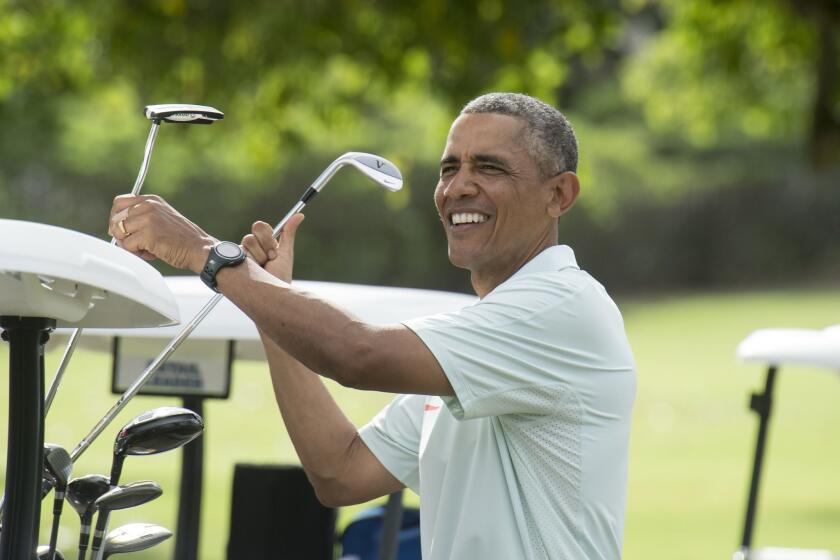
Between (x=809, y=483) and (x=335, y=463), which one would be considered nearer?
(x=335, y=463)

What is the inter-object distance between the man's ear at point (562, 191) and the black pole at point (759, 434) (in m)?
2.14

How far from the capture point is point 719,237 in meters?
29.1

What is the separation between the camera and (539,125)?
270cm

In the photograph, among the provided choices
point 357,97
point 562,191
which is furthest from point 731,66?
point 562,191

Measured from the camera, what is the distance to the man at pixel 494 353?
2.33m

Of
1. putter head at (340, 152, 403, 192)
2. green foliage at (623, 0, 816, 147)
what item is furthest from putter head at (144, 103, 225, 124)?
green foliage at (623, 0, 816, 147)

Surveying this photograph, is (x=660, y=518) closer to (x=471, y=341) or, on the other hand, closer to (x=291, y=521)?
(x=291, y=521)

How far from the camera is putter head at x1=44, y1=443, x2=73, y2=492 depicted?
2365mm

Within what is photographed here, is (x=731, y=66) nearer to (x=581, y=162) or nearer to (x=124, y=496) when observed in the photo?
(x=581, y=162)

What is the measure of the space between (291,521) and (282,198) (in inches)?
764

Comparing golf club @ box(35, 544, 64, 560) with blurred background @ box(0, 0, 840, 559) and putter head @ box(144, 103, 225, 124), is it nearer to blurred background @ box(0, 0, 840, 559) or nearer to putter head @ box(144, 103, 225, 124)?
putter head @ box(144, 103, 225, 124)

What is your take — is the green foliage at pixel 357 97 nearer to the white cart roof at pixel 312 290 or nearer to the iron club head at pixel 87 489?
the white cart roof at pixel 312 290

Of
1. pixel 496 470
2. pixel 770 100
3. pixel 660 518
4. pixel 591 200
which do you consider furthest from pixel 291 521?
pixel 591 200

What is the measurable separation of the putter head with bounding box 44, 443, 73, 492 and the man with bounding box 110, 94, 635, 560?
13.4 inches
